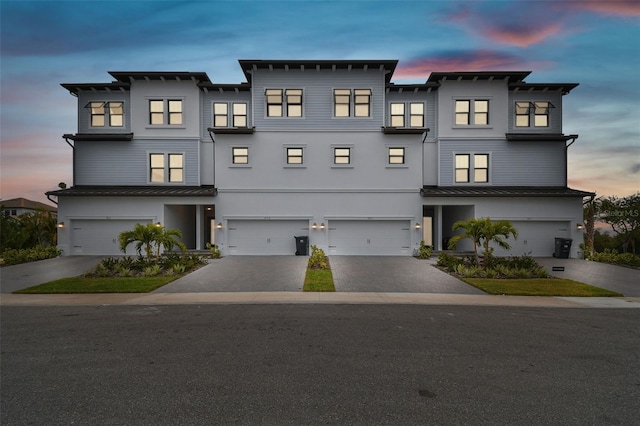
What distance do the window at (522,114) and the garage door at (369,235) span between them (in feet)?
35.9

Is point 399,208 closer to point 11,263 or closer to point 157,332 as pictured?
point 157,332

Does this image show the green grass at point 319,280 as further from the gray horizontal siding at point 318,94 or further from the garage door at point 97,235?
the garage door at point 97,235

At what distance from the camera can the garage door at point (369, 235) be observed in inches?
812

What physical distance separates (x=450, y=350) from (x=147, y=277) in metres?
12.1

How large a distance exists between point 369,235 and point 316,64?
11.6 metres

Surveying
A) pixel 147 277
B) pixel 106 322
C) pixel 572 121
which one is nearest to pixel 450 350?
pixel 106 322

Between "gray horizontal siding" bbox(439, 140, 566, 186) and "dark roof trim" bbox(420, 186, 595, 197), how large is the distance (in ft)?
1.66

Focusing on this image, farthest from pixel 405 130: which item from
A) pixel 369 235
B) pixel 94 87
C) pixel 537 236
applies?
pixel 94 87

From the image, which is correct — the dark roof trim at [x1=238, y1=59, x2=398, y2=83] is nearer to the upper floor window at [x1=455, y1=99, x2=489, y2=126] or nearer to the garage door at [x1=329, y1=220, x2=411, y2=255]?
the upper floor window at [x1=455, y1=99, x2=489, y2=126]

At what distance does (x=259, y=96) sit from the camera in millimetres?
21016

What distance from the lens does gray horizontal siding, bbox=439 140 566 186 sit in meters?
21.7

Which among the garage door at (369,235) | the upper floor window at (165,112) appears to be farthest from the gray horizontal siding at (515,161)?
the upper floor window at (165,112)

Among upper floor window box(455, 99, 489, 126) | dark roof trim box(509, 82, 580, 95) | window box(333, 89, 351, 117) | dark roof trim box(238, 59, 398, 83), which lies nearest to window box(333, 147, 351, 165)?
window box(333, 89, 351, 117)

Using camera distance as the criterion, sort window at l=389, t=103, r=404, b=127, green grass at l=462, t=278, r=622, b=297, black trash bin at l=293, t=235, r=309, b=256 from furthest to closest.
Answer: window at l=389, t=103, r=404, b=127, black trash bin at l=293, t=235, r=309, b=256, green grass at l=462, t=278, r=622, b=297
